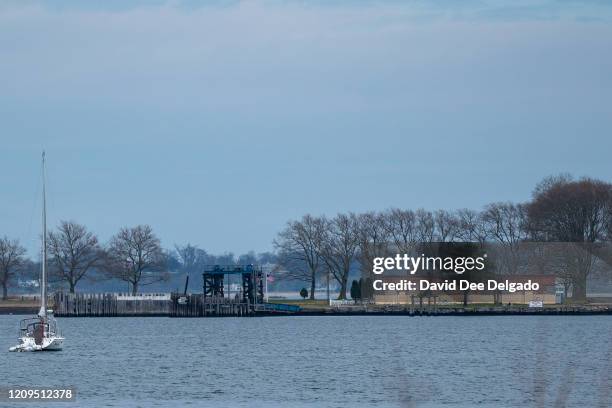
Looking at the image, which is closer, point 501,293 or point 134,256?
point 501,293

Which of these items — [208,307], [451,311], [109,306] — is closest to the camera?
[451,311]

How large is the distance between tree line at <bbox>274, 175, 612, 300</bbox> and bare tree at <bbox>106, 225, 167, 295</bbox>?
17335 mm

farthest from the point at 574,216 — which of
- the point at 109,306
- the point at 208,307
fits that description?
the point at 109,306

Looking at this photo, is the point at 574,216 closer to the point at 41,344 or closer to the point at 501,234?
the point at 501,234

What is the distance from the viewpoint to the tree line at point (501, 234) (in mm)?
147125

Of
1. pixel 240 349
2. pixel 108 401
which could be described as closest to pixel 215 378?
pixel 108 401

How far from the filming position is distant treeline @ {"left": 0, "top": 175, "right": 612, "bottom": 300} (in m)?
154

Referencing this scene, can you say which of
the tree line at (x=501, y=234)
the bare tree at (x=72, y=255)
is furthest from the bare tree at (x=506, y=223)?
the bare tree at (x=72, y=255)

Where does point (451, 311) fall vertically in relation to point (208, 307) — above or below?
below

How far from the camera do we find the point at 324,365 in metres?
74.6

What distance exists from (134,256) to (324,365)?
355ft

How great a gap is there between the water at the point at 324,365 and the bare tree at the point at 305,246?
48428mm

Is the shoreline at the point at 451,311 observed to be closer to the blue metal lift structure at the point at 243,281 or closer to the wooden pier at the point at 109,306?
the wooden pier at the point at 109,306

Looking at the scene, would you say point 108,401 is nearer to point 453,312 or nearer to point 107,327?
point 107,327
